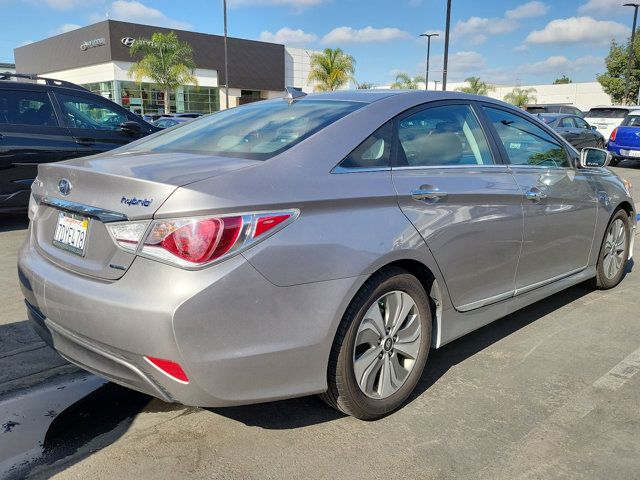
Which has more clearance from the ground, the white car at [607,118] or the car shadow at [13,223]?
the white car at [607,118]

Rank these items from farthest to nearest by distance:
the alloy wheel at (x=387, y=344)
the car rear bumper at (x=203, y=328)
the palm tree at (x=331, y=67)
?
the palm tree at (x=331, y=67)
the alloy wheel at (x=387, y=344)
the car rear bumper at (x=203, y=328)

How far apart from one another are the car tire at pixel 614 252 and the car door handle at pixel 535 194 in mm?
1319

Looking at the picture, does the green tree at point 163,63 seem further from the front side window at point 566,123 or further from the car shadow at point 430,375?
the car shadow at point 430,375

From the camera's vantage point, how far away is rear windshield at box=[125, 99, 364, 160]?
2.69m

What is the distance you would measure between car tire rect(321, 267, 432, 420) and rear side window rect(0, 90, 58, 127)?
19.3ft

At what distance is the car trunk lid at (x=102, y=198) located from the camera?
223cm

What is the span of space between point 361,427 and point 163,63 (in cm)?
3942

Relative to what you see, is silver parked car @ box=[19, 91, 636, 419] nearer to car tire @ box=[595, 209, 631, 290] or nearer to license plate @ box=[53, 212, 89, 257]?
license plate @ box=[53, 212, 89, 257]

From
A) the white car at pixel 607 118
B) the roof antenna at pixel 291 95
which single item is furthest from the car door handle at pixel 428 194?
the white car at pixel 607 118

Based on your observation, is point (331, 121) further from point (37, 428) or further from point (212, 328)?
point (37, 428)

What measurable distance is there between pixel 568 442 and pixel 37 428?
2563 millimetres

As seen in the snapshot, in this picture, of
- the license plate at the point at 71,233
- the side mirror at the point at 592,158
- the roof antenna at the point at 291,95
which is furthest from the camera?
the side mirror at the point at 592,158

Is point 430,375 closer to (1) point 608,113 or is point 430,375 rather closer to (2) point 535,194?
(2) point 535,194

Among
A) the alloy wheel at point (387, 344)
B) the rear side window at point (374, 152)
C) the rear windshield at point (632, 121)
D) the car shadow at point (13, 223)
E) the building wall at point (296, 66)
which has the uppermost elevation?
the building wall at point (296, 66)
